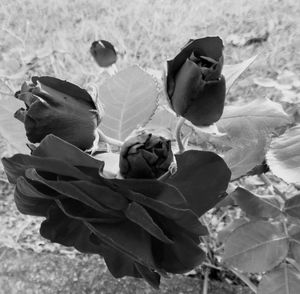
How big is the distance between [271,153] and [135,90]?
0.43 ft

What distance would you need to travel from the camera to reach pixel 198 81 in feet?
1.07

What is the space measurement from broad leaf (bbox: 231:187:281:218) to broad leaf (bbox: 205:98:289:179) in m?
0.07

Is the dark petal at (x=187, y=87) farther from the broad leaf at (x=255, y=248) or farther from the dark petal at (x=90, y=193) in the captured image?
the broad leaf at (x=255, y=248)

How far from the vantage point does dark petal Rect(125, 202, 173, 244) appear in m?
0.32

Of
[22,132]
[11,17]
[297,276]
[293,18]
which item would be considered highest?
[22,132]

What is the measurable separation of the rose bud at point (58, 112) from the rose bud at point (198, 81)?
0.06m

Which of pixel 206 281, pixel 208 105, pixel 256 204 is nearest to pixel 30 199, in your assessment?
pixel 208 105

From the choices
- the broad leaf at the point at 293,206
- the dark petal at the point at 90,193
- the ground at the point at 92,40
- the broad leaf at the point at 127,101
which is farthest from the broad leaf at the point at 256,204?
the ground at the point at 92,40

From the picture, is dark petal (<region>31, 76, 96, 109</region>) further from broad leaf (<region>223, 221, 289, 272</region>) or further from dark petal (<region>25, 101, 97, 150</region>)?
broad leaf (<region>223, 221, 289, 272</region>)

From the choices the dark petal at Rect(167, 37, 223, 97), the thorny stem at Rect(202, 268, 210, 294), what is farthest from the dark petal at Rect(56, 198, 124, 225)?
the thorny stem at Rect(202, 268, 210, 294)

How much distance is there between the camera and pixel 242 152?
0.48 m

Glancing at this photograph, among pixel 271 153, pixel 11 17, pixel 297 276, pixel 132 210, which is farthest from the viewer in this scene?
pixel 11 17

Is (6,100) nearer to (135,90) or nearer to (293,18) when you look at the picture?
(135,90)

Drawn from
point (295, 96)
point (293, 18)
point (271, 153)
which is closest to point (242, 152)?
point (271, 153)
